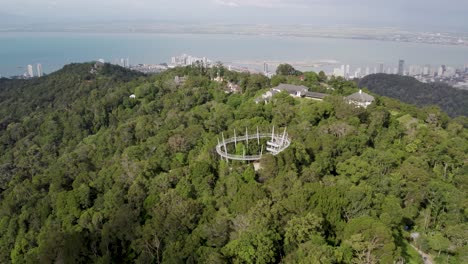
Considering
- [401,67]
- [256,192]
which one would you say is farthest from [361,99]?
[401,67]

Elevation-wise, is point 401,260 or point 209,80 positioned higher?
point 209,80

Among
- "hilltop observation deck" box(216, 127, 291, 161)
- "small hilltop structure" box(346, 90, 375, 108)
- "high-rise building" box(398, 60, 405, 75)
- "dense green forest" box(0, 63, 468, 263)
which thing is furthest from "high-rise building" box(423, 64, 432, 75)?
"hilltop observation deck" box(216, 127, 291, 161)

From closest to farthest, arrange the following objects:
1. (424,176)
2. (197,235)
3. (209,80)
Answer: (197,235) < (424,176) < (209,80)

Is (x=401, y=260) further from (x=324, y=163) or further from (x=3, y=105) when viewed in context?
(x=3, y=105)

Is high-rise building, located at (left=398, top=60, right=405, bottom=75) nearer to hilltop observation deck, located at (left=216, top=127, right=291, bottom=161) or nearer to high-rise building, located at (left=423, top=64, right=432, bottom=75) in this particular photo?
high-rise building, located at (left=423, top=64, right=432, bottom=75)

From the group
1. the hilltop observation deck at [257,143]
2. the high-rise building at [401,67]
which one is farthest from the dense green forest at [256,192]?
the high-rise building at [401,67]

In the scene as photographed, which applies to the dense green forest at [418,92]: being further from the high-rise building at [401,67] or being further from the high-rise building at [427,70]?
the high-rise building at [427,70]

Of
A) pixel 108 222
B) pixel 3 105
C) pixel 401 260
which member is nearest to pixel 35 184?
pixel 108 222

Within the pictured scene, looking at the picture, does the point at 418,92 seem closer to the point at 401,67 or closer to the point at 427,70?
the point at 401,67
